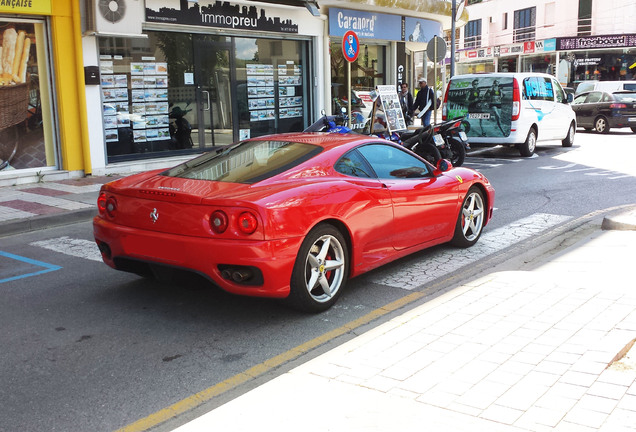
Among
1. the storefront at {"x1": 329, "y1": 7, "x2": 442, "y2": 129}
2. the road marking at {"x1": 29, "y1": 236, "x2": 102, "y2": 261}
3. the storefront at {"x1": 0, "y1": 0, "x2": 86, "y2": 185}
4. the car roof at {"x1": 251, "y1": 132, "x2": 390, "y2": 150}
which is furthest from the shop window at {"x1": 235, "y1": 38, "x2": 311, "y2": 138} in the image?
the car roof at {"x1": 251, "y1": 132, "x2": 390, "y2": 150}

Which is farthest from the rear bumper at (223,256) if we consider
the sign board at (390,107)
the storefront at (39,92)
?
the sign board at (390,107)

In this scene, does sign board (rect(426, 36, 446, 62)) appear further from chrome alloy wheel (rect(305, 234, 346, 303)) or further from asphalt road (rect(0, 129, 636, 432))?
chrome alloy wheel (rect(305, 234, 346, 303))

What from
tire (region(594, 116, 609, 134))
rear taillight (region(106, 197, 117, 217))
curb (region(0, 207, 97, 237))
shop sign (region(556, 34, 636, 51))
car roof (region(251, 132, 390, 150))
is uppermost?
shop sign (region(556, 34, 636, 51))

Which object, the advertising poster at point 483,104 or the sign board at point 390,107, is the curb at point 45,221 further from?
the advertising poster at point 483,104

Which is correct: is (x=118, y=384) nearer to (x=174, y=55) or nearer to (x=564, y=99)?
(x=174, y=55)

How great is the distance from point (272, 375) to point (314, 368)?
0.30 metres

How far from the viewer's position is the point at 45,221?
8.44 meters

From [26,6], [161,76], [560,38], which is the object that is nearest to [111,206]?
[26,6]

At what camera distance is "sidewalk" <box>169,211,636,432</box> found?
305cm

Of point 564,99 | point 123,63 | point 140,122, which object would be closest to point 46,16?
point 123,63

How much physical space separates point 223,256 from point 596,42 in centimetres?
4705

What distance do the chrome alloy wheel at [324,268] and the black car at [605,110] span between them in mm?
19471

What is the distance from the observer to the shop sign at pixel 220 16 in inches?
520

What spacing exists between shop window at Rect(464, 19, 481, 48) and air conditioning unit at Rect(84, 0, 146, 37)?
49469 mm
